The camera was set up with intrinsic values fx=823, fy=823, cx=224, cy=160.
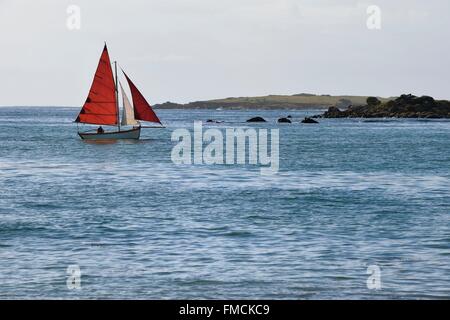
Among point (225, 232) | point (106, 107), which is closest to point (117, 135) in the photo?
point (106, 107)

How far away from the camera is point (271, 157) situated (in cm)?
7231

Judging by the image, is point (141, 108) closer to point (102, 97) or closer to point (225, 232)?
point (102, 97)

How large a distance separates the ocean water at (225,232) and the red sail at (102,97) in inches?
1108

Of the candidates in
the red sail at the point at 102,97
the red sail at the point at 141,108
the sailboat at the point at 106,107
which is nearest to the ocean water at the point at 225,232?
the red sail at the point at 141,108

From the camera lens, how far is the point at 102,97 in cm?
8819

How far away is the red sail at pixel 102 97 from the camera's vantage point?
287 ft

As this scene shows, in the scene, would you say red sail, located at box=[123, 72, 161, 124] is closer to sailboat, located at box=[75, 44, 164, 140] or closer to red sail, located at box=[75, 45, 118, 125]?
sailboat, located at box=[75, 44, 164, 140]

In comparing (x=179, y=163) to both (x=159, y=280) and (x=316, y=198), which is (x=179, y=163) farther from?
(x=159, y=280)

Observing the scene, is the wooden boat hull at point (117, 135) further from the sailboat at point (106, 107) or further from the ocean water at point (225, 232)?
the ocean water at point (225, 232)
